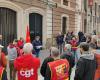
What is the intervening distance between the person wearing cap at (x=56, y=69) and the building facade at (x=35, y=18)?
16393 millimetres

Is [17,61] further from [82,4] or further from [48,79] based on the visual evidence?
[82,4]

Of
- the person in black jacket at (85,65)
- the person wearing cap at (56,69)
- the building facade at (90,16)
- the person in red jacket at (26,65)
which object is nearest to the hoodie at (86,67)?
the person in black jacket at (85,65)

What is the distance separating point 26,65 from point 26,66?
0.03 meters

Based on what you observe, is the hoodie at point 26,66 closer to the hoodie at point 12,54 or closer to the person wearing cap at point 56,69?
the person wearing cap at point 56,69

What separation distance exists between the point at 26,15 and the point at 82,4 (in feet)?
64.5

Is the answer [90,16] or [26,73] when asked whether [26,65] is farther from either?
[90,16]

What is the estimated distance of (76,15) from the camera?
41688 mm

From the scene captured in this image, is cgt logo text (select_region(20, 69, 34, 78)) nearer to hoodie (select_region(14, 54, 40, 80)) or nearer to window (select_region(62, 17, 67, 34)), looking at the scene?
hoodie (select_region(14, 54, 40, 80))

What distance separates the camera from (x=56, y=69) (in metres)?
8.23

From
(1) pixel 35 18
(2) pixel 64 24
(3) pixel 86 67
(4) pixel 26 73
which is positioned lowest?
(4) pixel 26 73

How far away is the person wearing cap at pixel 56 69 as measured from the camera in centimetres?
819

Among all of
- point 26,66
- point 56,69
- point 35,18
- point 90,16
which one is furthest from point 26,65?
point 90,16

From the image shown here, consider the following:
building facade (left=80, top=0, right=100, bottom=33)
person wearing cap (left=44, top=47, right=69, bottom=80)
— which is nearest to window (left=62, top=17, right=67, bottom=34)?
building facade (left=80, top=0, right=100, bottom=33)

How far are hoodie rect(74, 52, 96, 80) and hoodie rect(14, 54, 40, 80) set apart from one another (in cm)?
84
